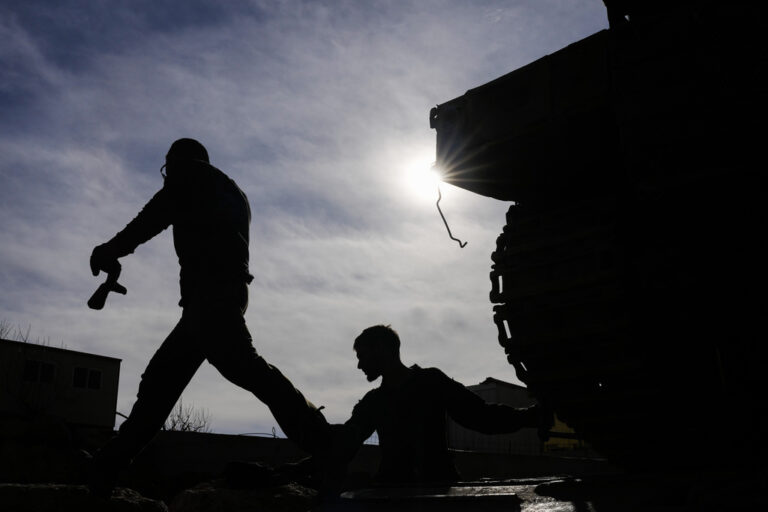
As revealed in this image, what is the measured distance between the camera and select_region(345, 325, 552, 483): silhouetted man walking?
479cm

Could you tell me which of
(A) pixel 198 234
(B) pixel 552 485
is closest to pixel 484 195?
(A) pixel 198 234

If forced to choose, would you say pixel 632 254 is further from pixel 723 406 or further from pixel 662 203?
pixel 723 406

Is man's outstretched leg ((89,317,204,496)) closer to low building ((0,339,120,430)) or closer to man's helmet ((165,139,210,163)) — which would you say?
man's helmet ((165,139,210,163))

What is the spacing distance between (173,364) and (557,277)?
2.68 meters

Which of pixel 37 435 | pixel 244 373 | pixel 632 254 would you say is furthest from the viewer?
pixel 37 435

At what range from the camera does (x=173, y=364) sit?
4262 mm

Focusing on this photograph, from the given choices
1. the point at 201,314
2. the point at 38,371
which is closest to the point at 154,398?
the point at 201,314

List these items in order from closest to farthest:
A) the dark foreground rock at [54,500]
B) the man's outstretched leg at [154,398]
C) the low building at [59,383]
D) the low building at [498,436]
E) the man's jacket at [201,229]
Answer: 1. the dark foreground rock at [54,500]
2. the man's outstretched leg at [154,398]
3. the man's jacket at [201,229]
4. the low building at [59,383]
5. the low building at [498,436]

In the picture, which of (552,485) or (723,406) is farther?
(723,406)

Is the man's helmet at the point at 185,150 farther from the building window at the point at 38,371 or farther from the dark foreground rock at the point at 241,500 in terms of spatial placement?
the building window at the point at 38,371

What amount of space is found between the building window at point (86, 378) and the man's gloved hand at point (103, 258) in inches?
948

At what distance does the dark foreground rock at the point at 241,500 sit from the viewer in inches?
182

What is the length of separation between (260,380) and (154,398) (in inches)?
23.5

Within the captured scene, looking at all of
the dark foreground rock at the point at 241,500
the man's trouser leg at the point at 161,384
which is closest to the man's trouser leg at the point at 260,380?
the man's trouser leg at the point at 161,384
